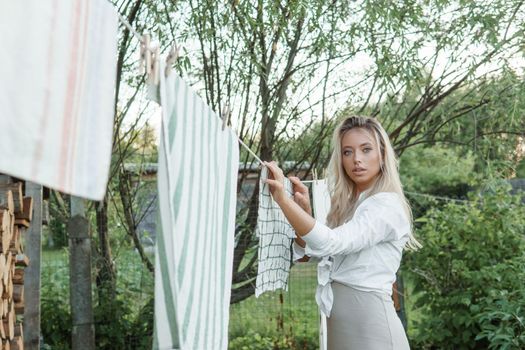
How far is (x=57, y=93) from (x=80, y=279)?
13.0 ft

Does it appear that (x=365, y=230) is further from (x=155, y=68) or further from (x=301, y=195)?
(x=155, y=68)

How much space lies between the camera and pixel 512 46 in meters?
4.49

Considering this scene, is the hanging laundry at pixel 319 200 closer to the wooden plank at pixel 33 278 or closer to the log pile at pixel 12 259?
the log pile at pixel 12 259

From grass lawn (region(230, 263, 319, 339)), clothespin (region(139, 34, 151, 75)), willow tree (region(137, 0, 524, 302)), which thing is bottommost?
grass lawn (region(230, 263, 319, 339))

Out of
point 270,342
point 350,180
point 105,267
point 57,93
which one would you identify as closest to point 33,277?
point 105,267

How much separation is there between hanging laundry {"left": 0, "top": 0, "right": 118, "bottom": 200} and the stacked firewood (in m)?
2.36

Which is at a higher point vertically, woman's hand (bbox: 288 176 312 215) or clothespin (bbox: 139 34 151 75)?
clothespin (bbox: 139 34 151 75)

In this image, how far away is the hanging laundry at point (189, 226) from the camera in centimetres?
131

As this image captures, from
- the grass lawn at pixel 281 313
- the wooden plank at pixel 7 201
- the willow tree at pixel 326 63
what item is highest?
the willow tree at pixel 326 63

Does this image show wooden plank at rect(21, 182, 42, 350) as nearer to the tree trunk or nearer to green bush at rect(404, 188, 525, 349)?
the tree trunk

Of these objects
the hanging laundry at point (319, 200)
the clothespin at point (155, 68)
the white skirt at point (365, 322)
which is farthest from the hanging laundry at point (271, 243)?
the clothespin at point (155, 68)

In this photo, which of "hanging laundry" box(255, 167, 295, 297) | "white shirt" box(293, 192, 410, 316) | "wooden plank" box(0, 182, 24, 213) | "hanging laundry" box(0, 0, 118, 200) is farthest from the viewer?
"wooden plank" box(0, 182, 24, 213)

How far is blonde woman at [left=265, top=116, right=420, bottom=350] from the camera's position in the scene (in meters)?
2.19

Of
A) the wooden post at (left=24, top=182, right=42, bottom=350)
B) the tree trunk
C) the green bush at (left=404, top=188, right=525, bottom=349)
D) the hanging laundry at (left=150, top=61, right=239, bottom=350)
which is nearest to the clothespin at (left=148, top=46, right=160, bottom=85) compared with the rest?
the hanging laundry at (left=150, top=61, right=239, bottom=350)
